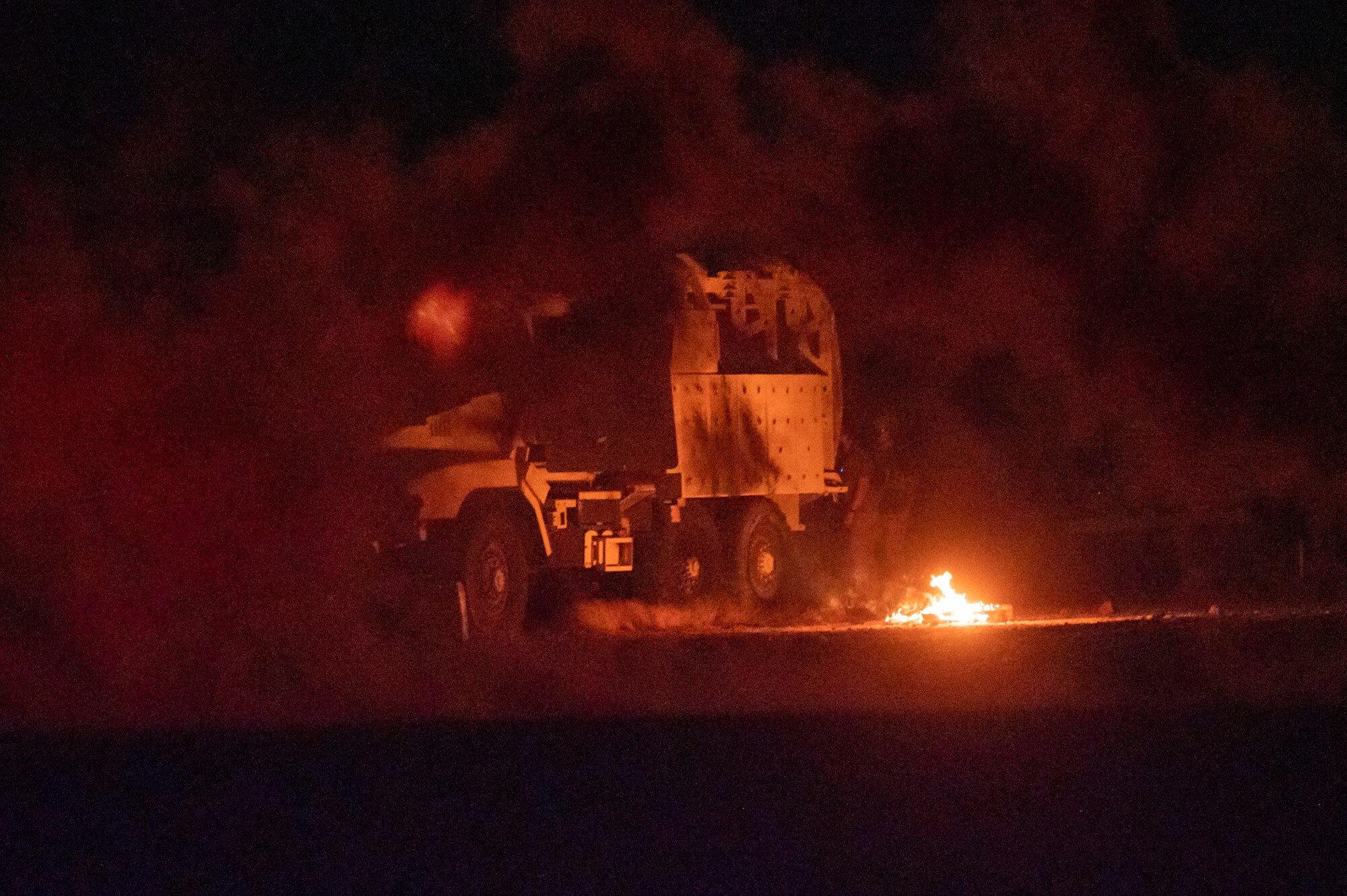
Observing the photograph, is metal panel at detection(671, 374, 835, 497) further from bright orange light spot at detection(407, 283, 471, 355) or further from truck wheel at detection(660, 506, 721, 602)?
bright orange light spot at detection(407, 283, 471, 355)

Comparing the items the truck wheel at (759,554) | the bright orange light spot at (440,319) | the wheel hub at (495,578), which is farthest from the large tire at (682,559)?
the bright orange light spot at (440,319)

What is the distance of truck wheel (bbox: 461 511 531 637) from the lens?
64.1 feet

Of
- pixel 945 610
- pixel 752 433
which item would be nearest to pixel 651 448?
pixel 752 433

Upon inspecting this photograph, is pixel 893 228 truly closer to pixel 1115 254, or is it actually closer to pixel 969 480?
pixel 1115 254

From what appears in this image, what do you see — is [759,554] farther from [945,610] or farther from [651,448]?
[651,448]

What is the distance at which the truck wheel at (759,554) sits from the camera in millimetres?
22641

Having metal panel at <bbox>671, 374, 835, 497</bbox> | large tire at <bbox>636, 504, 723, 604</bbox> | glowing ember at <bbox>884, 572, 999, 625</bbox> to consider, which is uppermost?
metal panel at <bbox>671, 374, 835, 497</bbox>

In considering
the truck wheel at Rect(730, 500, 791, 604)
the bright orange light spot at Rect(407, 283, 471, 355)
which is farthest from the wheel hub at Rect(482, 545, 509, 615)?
the truck wheel at Rect(730, 500, 791, 604)

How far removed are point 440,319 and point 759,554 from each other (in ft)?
17.5

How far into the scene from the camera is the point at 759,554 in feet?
75.4

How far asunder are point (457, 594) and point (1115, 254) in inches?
282

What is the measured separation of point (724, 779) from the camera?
1050cm

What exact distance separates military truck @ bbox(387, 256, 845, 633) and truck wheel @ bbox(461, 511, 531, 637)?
0.02 m

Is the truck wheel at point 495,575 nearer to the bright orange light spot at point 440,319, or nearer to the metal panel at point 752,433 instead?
the bright orange light spot at point 440,319
